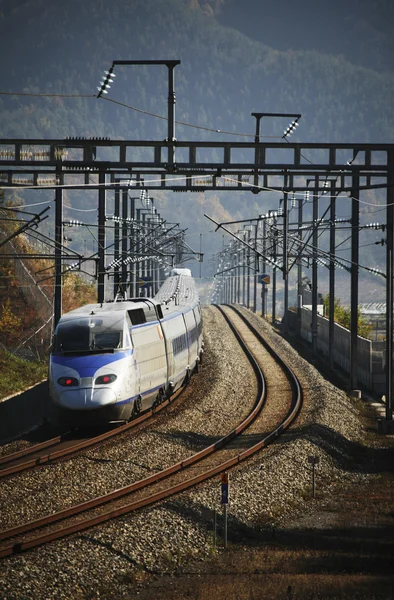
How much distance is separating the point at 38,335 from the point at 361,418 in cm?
1973

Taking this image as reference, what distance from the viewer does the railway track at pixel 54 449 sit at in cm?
1852

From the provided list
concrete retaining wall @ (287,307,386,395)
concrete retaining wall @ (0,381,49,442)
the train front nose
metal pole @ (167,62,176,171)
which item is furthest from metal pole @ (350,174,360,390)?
the train front nose

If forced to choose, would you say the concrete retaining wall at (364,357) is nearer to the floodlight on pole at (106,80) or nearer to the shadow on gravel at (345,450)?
the shadow on gravel at (345,450)

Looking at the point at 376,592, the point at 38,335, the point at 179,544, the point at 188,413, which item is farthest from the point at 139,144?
the point at 38,335

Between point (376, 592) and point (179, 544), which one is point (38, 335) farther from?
point (376, 592)

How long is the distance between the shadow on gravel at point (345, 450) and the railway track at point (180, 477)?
0.91 metres

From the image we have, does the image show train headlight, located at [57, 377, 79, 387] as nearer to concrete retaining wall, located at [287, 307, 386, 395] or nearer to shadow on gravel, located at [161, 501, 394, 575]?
shadow on gravel, located at [161, 501, 394, 575]

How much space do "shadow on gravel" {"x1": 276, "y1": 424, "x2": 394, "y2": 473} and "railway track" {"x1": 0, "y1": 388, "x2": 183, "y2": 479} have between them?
4.69m

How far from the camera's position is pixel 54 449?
2044 centimetres

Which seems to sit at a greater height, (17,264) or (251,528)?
(17,264)

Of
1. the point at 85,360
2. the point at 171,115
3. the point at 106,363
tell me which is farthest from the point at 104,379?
the point at 171,115

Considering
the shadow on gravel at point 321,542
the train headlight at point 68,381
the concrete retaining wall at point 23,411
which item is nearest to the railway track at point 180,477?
the shadow on gravel at point 321,542

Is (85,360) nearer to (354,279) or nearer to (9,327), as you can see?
(354,279)

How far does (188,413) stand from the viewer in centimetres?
2588
